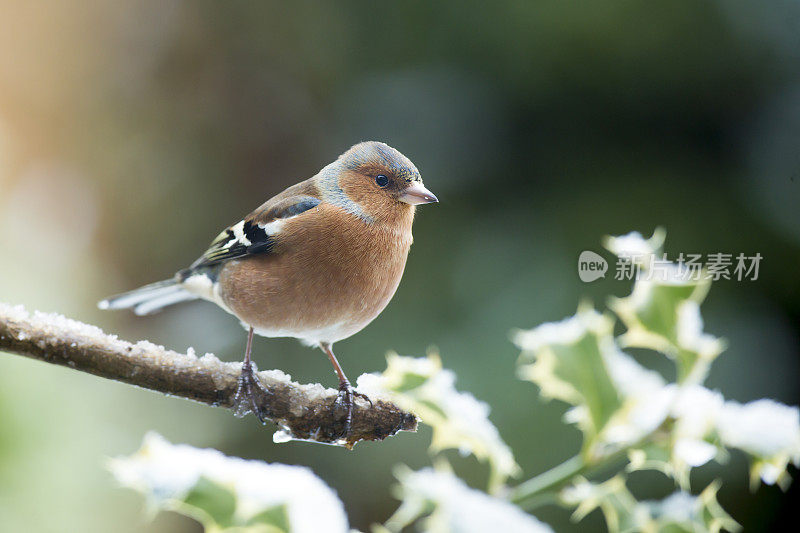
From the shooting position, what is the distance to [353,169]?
26.9 inches

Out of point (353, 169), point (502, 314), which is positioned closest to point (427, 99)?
point (502, 314)

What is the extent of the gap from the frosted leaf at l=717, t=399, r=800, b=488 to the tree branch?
213 mm

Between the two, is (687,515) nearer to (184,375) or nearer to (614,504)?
(614,504)

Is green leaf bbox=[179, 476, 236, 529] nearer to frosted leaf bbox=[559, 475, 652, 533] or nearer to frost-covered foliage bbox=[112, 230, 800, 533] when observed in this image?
frost-covered foliage bbox=[112, 230, 800, 533]

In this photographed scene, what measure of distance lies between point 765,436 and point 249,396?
29cm

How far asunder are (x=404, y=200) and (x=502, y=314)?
0.48 m

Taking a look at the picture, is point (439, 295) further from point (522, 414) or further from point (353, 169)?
point (353, 169)

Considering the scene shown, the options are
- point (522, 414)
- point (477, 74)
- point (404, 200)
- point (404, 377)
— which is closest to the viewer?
point (404, 377)

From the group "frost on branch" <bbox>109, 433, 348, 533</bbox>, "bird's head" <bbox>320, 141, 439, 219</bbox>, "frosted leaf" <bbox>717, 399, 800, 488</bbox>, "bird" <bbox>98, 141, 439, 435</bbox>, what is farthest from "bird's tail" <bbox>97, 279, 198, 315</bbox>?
"frosted leaf" <bbox>717, 399, 800, 488</bbox>

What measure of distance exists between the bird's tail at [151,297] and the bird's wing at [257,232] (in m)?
0.02

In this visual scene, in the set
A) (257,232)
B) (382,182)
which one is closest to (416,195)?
(382,182)

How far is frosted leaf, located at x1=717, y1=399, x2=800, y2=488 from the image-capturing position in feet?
0.80

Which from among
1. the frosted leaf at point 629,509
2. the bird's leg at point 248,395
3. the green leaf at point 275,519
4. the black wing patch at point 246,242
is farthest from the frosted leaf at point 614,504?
the black wing patch at point 246,242

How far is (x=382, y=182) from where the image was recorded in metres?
0.64
